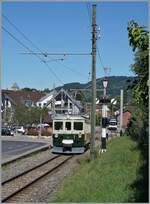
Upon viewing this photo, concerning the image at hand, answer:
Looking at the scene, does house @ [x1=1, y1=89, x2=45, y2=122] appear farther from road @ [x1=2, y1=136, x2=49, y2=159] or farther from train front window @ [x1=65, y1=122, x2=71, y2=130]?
train front window @ [x1=65, y1=122, x2=71, y2=130]

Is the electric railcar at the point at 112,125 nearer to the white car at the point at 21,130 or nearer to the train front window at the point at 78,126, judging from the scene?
the white car at the point at 21,130

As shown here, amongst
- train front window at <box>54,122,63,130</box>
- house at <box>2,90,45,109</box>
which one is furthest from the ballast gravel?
house at <box>2,90,45,109</box>

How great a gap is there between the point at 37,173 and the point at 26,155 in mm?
10917

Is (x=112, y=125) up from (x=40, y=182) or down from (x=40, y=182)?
up

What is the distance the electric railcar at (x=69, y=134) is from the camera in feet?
113

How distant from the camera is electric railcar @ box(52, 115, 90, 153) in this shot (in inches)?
1362

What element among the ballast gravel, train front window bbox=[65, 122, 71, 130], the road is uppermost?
train front window bbox=[65, 122, 71, 130]

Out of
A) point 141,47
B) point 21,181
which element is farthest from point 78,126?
point 141,47

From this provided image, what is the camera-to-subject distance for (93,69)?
94.6ft

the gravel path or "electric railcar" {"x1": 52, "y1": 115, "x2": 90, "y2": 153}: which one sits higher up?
"electric railcar" {"x1": 52, "y1": 115, "x2": 90, "y2": 153}

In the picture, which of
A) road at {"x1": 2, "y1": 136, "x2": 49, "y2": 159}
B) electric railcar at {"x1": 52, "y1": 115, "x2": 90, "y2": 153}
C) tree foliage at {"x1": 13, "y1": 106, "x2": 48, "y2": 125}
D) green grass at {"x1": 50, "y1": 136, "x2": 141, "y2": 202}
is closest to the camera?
green grass at {"x1": 50, "y1": 136, "x2": 141, "y2": 202}

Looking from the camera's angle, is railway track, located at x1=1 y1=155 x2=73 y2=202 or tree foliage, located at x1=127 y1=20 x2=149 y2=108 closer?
tree foliage, located at x1=127 y1=20 x2=149 y2=108

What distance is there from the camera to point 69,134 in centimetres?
3481

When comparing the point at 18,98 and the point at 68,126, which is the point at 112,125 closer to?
the point at 18,98
